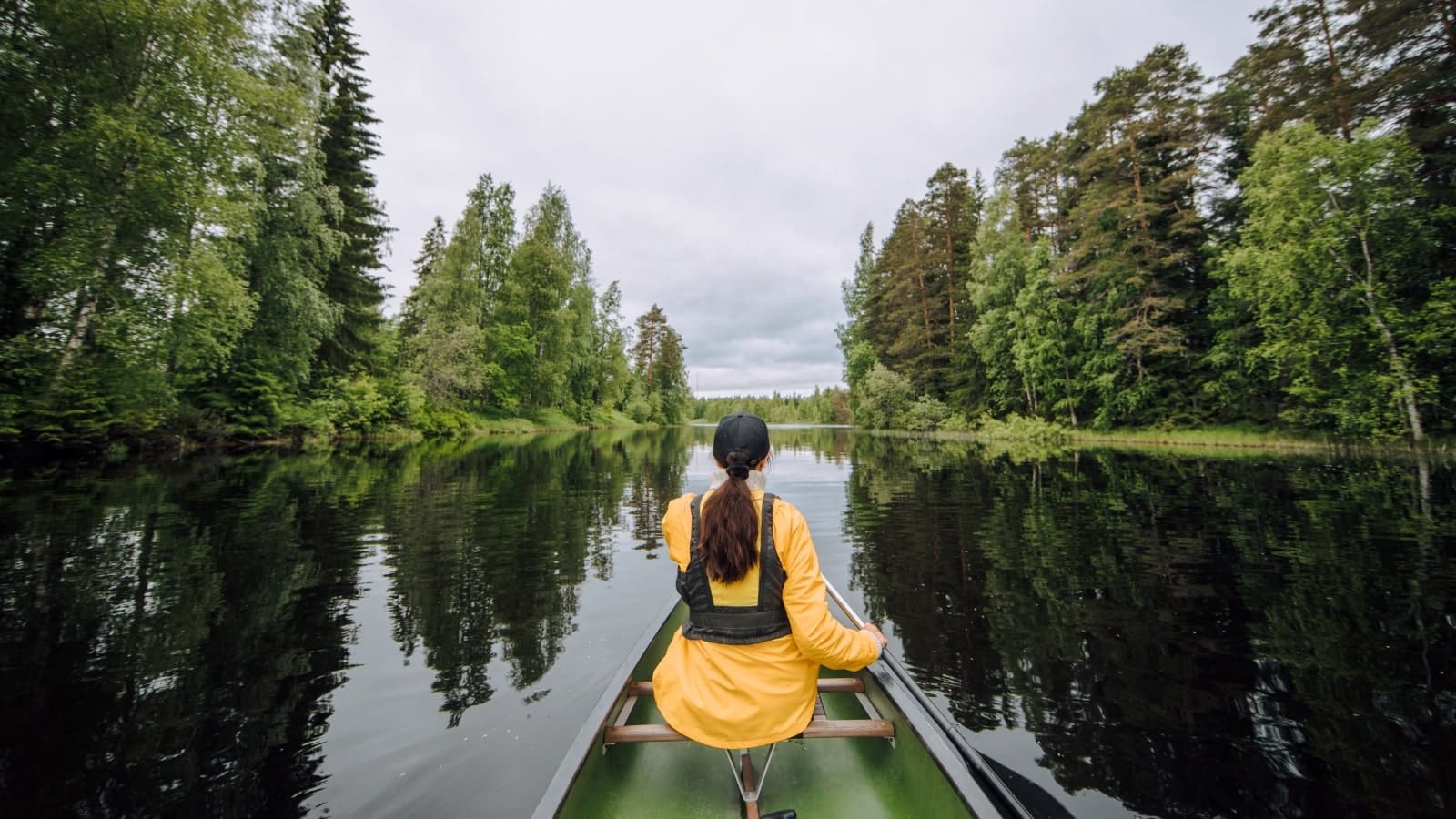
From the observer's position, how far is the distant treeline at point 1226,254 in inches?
707

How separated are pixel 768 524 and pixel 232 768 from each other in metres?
3.82

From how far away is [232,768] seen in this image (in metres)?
3.42

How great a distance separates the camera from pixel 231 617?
5.87 meters

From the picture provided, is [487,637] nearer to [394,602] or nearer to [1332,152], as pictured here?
[394,602]

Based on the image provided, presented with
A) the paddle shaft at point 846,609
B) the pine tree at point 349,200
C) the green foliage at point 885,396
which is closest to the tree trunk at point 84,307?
the pine tree at point 349,200

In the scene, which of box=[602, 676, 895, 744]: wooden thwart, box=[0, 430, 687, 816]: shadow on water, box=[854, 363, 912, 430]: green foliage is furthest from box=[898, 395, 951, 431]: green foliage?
box=[602, 676, 895, 744]: wooden thwart

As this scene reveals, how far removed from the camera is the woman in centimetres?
224

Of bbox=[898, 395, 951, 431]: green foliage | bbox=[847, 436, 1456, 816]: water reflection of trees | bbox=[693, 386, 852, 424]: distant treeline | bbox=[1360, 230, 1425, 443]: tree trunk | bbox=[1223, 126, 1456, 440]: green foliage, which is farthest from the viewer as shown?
bbox=[693, 386, 852, 424]: distant treeline

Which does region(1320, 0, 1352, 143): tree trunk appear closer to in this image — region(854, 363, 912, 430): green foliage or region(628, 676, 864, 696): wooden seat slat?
region(854, 363, 912, 430): green foliage

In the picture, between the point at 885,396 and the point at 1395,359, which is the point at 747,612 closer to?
the point at 1395,359

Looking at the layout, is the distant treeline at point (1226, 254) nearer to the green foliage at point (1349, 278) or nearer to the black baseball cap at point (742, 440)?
the green foliage at point (1349, 278)

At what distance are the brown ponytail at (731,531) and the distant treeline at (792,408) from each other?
10441cm

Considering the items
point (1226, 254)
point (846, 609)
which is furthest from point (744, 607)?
point (1226, 254)

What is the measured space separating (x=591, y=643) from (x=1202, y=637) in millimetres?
5837
